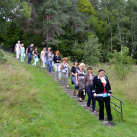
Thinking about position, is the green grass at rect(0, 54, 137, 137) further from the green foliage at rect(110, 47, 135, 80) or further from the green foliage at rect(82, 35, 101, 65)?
the green foliage at rect(82, 35, 101, 65)

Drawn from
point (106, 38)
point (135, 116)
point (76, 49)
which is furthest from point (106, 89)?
point (106, 38)

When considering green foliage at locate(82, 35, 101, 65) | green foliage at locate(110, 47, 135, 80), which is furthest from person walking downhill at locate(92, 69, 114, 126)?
green foliage at locate(82, 35, 101, 65)

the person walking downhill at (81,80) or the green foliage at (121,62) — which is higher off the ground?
the green foliage at (121,62)

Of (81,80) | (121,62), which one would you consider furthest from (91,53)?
(81,80)

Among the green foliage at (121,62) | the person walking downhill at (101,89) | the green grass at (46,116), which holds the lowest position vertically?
the green grass at (46,116)

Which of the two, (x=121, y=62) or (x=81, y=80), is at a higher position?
(x=121, y=62)

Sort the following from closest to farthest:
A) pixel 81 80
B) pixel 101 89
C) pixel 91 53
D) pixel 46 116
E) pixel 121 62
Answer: pixel 46 116 → pixel 101 89 → pixel 81 80 → pixel 121 62 → pixel 91 53

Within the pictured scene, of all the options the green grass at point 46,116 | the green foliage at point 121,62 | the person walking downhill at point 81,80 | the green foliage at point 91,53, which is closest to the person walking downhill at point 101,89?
the green grass at point 46,116

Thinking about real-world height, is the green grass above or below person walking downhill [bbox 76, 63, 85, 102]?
below

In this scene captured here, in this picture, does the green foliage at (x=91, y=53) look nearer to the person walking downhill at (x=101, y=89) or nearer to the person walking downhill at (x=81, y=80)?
the person walking downhill at (x=81, y=80)

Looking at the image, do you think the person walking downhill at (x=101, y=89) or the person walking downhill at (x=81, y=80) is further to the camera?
the person walking downhill at (x=81, y=80)

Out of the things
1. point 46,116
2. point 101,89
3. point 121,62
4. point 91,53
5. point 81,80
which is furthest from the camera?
point 91,53

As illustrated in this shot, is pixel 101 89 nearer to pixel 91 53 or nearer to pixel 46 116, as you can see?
pixel 46 116

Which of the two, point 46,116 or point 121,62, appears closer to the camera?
point 46,116
